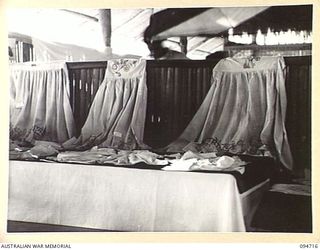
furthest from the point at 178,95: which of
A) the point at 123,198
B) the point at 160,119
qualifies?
the point at 123,198

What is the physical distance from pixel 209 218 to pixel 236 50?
20 cm

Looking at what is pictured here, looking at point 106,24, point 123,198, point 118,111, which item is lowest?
point 123,198

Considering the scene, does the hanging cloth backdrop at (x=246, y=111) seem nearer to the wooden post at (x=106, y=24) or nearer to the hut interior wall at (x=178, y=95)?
the hut interior wall at (x=178, y=95)

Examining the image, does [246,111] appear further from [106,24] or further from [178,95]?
[106,24]

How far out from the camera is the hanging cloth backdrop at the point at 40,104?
0.59 m

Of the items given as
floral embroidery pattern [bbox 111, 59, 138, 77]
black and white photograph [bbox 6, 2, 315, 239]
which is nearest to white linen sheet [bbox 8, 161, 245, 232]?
black and white photograph [bbox 6, 2, 315, 239]

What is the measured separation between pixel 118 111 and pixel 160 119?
0.05 meters

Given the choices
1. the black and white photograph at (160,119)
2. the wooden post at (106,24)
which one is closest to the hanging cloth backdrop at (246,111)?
the black and white photograph at (160,119)

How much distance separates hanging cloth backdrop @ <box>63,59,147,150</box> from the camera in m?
0.59

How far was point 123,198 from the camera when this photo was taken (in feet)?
1.92

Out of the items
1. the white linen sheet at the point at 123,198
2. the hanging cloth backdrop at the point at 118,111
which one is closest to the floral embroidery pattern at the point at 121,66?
the hanging cloth backdrop at the point at 118,111

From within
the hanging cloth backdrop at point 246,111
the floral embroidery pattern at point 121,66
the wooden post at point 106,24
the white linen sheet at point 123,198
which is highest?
the wooden post at point 106,24

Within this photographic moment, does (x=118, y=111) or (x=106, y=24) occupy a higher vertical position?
(x=106, y=24)

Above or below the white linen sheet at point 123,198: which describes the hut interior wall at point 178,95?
above
